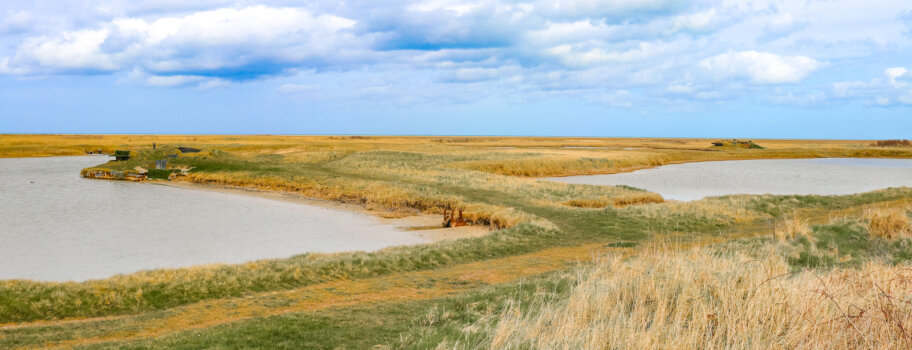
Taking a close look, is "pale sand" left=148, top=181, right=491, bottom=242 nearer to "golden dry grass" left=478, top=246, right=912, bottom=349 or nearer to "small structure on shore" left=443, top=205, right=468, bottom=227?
"small structure on shore" left=443, top=205, right=468, bottom=227

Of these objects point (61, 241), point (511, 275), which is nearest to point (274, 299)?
point (511, 275)

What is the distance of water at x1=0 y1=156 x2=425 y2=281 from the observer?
18.5 m

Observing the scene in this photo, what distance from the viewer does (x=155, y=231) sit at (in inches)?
957

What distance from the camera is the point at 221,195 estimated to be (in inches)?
1508

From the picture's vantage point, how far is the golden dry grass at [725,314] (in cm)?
580

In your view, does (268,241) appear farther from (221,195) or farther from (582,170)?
(582,170)

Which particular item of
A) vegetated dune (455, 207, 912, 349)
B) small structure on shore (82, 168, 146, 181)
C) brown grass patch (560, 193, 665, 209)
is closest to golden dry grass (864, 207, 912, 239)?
vegetated dune (455, 207, 912, 349)

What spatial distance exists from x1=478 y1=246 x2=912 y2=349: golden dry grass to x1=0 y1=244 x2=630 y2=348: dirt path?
111 inches

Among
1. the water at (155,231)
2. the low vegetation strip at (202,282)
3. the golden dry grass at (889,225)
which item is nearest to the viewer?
the low vegetation strip at (202,282)

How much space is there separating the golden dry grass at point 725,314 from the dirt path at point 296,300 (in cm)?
283

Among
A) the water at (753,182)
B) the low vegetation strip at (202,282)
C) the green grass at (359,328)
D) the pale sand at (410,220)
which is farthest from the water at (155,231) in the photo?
the water at (753,182)

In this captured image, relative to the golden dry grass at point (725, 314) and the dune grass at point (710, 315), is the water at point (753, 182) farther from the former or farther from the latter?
the golden dry grass at point (725, 314)

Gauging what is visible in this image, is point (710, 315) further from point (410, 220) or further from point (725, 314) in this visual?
point (410, 220)

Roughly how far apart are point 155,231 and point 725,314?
2409 centimetres
